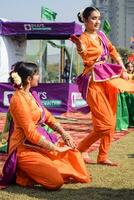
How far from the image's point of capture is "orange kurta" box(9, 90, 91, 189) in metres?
3.60

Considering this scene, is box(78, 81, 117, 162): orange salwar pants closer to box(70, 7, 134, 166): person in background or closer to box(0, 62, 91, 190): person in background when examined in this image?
box(70, 7, 134, 166): person in background

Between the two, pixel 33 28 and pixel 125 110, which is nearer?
pixel 125 110

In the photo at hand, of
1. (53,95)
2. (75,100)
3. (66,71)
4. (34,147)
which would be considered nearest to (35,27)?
(53,95)

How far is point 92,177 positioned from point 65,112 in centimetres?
666

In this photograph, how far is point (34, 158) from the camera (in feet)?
12.0

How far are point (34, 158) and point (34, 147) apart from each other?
Answer: 114 mm

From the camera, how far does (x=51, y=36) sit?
12.1 metres

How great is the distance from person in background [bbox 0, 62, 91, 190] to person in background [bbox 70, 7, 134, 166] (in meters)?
0.63

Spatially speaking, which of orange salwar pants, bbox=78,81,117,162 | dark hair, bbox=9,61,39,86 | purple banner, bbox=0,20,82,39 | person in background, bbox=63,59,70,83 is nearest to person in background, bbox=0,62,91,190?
dark hair, bbox=9,61,39,86

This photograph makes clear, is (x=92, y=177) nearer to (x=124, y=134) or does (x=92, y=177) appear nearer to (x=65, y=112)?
(x=124, y=134)

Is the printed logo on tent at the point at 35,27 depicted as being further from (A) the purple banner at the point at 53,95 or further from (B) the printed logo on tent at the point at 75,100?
(B) the printed logo on tent at the point at 75,100

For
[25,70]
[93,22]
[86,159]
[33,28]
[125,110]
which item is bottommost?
[86,159]

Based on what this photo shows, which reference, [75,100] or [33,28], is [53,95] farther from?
[33,28]

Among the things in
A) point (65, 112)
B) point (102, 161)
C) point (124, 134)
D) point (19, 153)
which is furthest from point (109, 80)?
point (65, 112)
